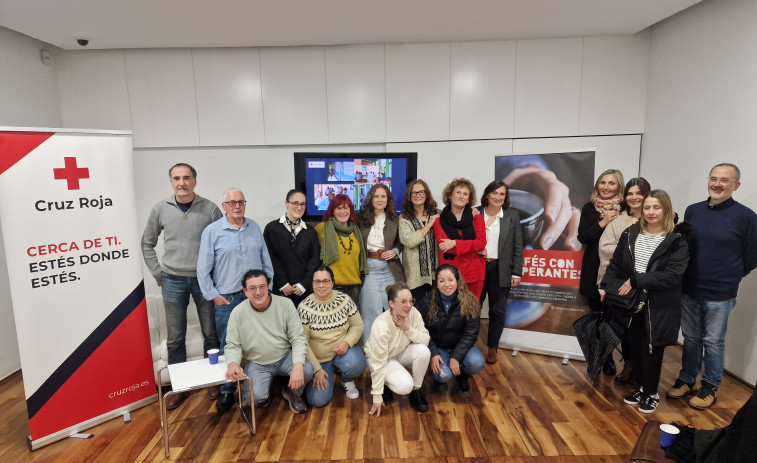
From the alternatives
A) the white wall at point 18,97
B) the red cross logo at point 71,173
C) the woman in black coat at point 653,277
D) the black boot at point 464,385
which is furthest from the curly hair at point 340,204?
the white wall at point 18,97

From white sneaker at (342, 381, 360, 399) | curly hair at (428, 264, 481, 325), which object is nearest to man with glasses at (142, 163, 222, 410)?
white sneaker at (342, 381, 360, 399)

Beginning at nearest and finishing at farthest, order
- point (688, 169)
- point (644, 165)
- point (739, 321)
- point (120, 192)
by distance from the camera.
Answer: point (120, 192) < point (739, 321) < point (688, 169) < point (644, 165)

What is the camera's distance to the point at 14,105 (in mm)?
3725

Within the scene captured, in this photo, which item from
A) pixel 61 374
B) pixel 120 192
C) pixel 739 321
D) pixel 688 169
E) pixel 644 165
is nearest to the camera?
pixel 61 374

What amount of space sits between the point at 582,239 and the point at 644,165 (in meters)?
1.74

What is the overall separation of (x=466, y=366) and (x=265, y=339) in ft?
4.74

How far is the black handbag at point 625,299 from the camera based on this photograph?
263cm

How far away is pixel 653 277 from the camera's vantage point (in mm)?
2547

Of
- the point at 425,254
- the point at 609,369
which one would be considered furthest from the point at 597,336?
the point at 425,254

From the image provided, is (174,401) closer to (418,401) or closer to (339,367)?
(339,367)

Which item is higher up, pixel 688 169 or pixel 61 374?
pixel 688 169

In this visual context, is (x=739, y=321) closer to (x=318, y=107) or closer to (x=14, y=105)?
(x=318, y=107)

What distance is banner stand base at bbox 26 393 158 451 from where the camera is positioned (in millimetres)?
A: 2469

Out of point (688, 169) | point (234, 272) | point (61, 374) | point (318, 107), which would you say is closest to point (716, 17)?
point (688, 169)
